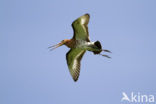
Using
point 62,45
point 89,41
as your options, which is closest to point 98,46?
point 89,41

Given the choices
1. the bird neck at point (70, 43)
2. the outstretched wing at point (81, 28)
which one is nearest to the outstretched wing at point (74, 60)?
the bird neck at point (70, 43)

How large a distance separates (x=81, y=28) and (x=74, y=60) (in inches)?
65.9

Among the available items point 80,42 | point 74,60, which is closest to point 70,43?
point 80,42

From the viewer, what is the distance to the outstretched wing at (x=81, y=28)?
1387 cm

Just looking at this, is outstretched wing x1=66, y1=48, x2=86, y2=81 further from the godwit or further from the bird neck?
the bird neck

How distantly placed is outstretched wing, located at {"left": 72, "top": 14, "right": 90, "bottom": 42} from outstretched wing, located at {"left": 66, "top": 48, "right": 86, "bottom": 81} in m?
0.94

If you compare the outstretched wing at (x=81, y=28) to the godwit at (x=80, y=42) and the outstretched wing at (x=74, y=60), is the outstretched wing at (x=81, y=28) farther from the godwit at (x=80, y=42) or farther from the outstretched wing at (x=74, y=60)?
the outstretched wing at (x=74, y=60)

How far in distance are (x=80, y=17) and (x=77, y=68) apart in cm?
220

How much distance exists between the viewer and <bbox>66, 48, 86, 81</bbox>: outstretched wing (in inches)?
596

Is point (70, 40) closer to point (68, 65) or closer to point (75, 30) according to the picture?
point (75, 30)

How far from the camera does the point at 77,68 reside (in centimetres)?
1523

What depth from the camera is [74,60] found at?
15.4 metres

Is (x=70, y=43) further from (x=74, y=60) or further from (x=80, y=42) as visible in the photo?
(x=74, y=60)

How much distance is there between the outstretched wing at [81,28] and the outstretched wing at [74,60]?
0.94 m
